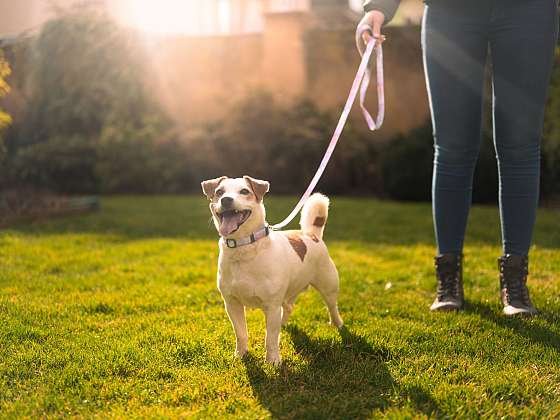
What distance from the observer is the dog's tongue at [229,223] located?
2670 mm

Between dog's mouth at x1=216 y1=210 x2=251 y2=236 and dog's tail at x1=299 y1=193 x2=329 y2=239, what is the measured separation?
0.68 metres

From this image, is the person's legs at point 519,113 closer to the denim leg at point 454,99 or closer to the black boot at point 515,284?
the black boot at point 515,284

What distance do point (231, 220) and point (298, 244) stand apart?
0.50 metres

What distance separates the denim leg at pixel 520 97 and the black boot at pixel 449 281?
293 millimetres

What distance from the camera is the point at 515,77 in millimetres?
3309

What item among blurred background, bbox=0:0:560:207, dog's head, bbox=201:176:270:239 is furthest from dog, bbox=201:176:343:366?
blurred background, bbox=0:0:560:207

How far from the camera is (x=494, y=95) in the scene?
11.3 feet

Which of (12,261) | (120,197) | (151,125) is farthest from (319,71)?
(12,261)

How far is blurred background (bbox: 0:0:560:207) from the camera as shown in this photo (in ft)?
34.0

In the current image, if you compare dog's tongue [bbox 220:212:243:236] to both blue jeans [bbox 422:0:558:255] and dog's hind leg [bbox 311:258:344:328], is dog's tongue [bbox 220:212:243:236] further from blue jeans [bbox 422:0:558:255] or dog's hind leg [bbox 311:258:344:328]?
blue jeans [bbox 422:0:558:255]

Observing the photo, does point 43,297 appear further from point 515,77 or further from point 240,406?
point 515,77

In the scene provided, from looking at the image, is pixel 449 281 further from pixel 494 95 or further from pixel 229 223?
pixel 229 223

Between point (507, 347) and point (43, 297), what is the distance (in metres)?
2.74

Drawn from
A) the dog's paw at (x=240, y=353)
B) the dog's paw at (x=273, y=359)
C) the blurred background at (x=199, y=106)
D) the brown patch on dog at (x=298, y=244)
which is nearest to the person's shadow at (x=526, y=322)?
the brown patch on dog at (x=298, y=244)
